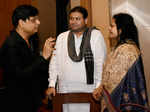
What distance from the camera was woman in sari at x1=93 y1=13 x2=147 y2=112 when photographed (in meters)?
1.36

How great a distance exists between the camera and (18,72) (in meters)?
1.26

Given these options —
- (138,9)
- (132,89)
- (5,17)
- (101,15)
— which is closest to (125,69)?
(132,89)

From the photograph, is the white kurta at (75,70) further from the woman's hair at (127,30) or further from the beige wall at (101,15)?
the beige wall at (101,15)

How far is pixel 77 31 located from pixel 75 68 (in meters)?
0.41

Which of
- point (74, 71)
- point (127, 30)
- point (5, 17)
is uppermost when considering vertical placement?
point (5, 17)

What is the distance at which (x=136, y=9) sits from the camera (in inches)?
84.0

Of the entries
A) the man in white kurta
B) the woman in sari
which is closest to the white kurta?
the man in white kurta

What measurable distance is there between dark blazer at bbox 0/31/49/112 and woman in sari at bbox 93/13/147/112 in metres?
0.55

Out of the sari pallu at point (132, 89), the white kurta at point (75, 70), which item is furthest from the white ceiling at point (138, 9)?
the sari pallu at point (132, 89)

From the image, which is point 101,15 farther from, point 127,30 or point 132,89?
point 132,89

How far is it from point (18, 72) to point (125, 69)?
79cm

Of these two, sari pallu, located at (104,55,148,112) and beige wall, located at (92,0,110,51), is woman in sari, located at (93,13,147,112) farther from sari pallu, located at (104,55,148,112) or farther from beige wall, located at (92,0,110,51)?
beige wall, located at (92,0,110,51)

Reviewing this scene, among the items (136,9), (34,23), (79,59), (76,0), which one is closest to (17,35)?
(34,23)

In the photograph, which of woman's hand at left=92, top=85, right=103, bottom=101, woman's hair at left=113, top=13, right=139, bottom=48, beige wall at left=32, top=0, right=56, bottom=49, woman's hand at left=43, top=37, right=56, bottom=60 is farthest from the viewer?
beige wall at left=32, top=0, right=56, bottom=49
